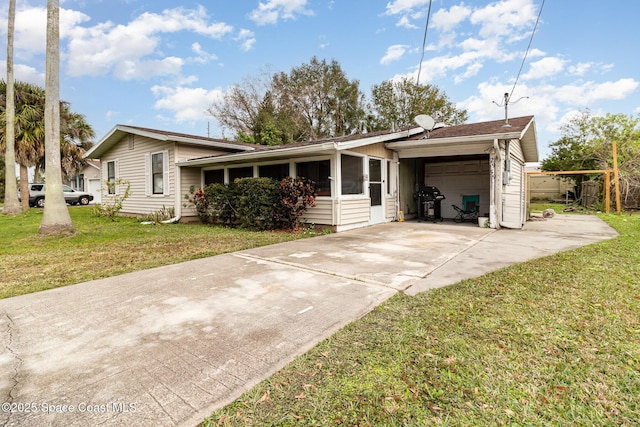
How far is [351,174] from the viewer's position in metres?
8.66

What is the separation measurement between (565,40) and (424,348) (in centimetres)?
1034

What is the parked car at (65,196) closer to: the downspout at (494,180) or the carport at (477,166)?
the carport at (477,166)

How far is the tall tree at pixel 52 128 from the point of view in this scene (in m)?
7.41

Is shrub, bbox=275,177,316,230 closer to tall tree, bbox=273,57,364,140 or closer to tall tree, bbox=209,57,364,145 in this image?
tall tree, bbox=209,57,364,145

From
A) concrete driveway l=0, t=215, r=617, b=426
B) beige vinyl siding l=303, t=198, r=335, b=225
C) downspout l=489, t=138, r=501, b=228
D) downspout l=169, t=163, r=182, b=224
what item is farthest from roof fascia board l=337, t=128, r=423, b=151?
downspout l=169, t=163, r=182, b=224

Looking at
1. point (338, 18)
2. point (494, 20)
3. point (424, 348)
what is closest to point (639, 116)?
point (494, 20)

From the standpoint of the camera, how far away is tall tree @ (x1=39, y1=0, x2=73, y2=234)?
7.41 metres

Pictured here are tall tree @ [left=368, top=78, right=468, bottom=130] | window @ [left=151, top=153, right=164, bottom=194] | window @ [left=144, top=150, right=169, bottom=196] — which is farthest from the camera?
tall tree @ [left=368, top=78, right=468, bottom=130]

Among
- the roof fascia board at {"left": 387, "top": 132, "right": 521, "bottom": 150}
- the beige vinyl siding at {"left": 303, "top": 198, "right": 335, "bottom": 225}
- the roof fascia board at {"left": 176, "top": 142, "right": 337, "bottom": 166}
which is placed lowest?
the beige vinyl siding at {"left": 303, "top": 198, "right": 335, "bottom": 225}

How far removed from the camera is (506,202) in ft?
28.2

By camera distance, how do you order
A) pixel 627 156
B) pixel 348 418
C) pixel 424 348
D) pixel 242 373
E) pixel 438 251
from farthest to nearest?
pixel 627 156 < pixel 438 251 < pixel 424 348 < pixel 242 373 < pixel 348 418

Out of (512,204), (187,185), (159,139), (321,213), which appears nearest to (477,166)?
(512,204)

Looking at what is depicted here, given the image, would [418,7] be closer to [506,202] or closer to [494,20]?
[494,20]

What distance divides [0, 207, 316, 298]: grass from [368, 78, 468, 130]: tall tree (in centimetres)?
2054
